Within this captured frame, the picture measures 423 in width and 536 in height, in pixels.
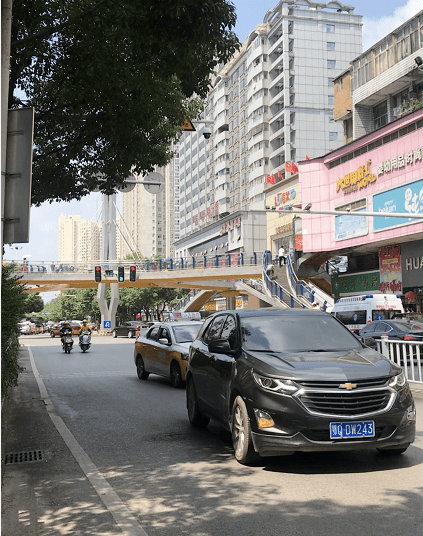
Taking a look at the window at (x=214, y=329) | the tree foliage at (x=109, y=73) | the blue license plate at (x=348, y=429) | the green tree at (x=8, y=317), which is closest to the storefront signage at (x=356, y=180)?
the tree foliage at (x=109, y=73)

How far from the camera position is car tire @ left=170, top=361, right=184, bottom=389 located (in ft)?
45.8

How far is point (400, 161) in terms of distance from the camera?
34.6 meters

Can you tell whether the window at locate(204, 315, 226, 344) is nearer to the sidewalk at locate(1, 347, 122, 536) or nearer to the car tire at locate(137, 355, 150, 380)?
the sidewalk at locate(1, 347, 122, 536)

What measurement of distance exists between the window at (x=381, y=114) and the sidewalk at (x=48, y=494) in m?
37.0

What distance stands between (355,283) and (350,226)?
477 cm

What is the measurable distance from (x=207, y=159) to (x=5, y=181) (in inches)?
4106

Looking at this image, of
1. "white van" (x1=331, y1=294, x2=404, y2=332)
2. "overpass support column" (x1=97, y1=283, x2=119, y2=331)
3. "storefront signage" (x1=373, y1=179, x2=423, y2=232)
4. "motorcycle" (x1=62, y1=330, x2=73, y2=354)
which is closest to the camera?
"white van" (x1=331, y1=294, x2=404, y2=332)

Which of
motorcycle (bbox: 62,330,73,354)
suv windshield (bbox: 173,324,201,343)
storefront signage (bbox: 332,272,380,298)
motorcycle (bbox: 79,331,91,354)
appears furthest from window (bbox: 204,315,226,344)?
storefront signage (bbox: 332,272,380,298)

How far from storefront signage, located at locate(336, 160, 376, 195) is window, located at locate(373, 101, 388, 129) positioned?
4.53 m

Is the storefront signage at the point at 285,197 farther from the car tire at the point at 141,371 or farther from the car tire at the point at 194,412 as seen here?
the car tire at the point at 194,412

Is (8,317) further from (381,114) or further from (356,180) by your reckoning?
(381,114)

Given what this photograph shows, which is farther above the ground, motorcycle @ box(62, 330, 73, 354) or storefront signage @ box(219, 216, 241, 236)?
storefront signage @ box(219, 216, 241, 236)

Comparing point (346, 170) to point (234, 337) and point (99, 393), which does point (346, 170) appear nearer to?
point (99, 393)

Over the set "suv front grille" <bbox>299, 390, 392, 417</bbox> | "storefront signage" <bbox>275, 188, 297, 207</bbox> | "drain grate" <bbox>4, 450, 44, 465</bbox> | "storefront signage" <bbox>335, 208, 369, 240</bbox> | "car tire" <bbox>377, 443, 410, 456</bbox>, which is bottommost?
"drain grate" <bbox>4, 450, 44, 465</bbox>
